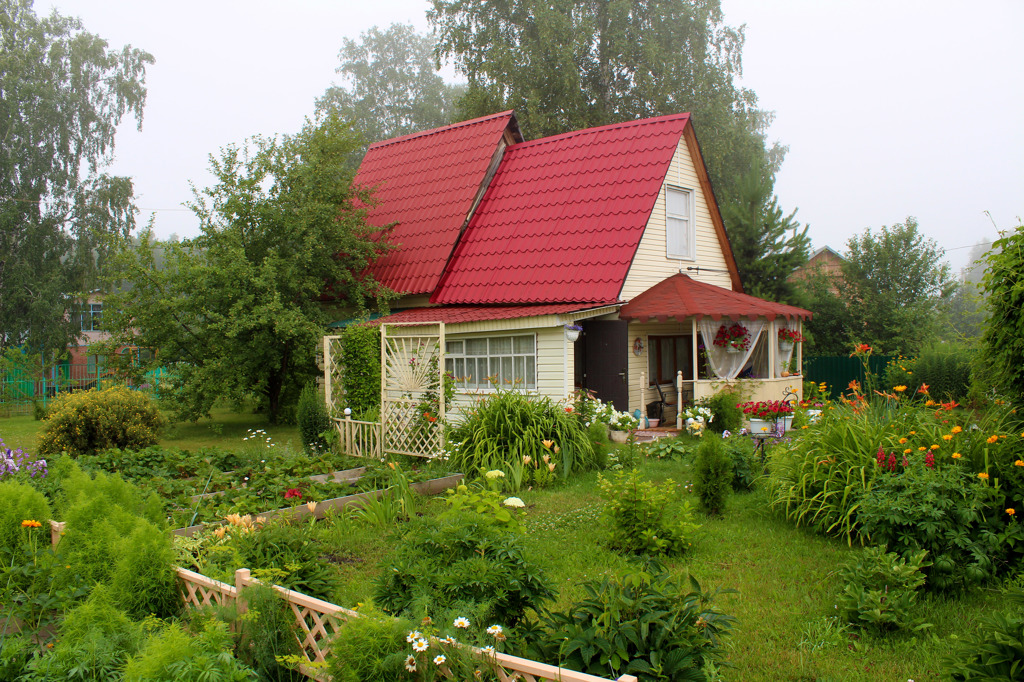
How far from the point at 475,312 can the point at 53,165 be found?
23490 mm

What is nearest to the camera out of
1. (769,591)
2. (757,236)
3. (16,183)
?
(769,591)

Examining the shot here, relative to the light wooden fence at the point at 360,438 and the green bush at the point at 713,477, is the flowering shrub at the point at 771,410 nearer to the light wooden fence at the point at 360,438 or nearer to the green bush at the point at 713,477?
the green bush at the point at 713,477

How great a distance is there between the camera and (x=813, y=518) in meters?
6.34

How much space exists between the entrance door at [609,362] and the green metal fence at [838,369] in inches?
376

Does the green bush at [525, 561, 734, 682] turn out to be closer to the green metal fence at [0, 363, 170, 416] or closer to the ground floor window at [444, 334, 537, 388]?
the ground floor window at [444, 334, 537, 388]

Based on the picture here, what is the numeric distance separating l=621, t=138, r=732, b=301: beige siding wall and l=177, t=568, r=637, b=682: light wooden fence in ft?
37.2

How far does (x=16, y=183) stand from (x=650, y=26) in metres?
26.5

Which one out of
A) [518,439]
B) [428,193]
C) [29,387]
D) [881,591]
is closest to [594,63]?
[428,193]

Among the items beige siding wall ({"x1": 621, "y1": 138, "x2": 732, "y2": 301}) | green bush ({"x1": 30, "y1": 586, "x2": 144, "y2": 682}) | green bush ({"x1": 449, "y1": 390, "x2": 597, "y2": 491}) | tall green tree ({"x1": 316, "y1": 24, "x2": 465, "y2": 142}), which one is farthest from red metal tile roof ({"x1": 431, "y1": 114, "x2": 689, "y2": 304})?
tall green tree ({"x1": 316, "y1": 24, "x2": 465, "y2": 142})

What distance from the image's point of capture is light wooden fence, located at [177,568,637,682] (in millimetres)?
2840

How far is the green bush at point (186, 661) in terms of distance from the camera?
3.02 metres

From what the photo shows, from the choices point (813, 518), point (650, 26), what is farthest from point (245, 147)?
point (650, 26)

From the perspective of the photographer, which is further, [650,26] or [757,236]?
[650,26]

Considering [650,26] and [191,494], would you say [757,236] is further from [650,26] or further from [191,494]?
[191,494]
